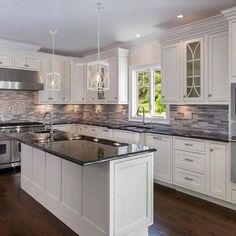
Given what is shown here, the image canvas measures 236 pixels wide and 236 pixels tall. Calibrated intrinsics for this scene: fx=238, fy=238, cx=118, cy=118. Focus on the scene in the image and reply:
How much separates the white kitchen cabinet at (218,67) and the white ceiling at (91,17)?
42 cm

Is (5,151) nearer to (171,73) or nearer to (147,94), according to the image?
(147,94)

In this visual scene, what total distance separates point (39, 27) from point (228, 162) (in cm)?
374

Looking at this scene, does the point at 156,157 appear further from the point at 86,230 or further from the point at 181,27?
the point at 181,27

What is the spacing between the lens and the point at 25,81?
5.31 meters

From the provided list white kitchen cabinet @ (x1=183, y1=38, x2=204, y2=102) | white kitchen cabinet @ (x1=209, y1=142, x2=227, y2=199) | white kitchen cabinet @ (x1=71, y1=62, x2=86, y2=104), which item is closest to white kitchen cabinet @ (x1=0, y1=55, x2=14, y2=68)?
white kitchen cabinet @ (x1=71, y1=62, x2=86, y2=104)

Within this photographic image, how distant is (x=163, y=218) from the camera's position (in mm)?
2910

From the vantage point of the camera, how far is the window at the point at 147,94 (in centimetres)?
487

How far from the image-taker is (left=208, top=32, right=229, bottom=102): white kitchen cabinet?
3424 mm

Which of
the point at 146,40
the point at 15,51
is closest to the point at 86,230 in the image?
the point at 146,40

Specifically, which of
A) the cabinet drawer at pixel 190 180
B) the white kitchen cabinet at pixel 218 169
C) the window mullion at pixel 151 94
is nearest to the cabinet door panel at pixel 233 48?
the white kitchen cabinet at pixel 218 169

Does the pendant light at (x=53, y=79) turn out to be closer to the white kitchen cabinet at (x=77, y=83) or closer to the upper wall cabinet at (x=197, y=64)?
the white kitchen cabinet at (x=77, y=83)

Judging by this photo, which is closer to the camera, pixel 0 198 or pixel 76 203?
pixel 76 203

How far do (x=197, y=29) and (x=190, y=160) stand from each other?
204cm

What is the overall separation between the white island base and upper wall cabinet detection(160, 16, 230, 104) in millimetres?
1727
